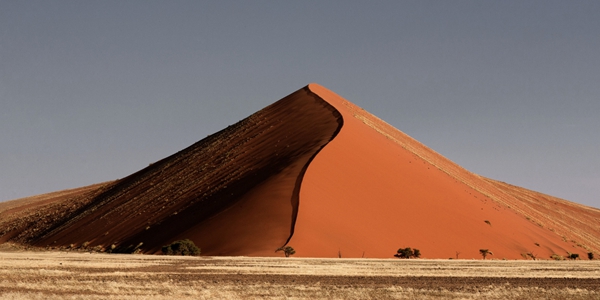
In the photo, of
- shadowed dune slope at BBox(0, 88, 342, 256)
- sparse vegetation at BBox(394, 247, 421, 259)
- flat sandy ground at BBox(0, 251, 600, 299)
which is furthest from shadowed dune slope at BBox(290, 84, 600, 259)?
flat sandy ground at BBox(0, 251, 600, 299)

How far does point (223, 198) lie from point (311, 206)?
9005 mm

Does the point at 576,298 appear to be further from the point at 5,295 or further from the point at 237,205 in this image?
the point at 237,205

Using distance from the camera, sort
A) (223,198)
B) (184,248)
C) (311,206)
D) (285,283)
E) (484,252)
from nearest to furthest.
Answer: (285,283) → (184,248) → (311,206) → (484,252) → (223,198)

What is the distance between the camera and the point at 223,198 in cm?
4909

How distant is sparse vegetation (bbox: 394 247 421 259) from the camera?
3975 centimetres

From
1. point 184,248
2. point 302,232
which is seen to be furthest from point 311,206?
point 184,248

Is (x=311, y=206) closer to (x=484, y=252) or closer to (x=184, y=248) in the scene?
(x=184, y=248)

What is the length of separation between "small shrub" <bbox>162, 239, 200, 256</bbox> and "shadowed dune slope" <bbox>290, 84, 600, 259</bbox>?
18.4 feet

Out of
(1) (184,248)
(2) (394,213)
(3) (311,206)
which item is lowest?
(1) (184,248)

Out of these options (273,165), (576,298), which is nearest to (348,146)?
(273,165)

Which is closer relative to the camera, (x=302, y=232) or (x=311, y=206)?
(x=302, y=232)

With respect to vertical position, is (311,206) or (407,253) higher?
(311,206)


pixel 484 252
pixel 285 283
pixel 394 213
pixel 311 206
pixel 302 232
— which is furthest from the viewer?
pixel 394 213

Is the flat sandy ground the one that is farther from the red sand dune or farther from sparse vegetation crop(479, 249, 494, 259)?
sparse vegetation crop(479, 249, 494, 259)
